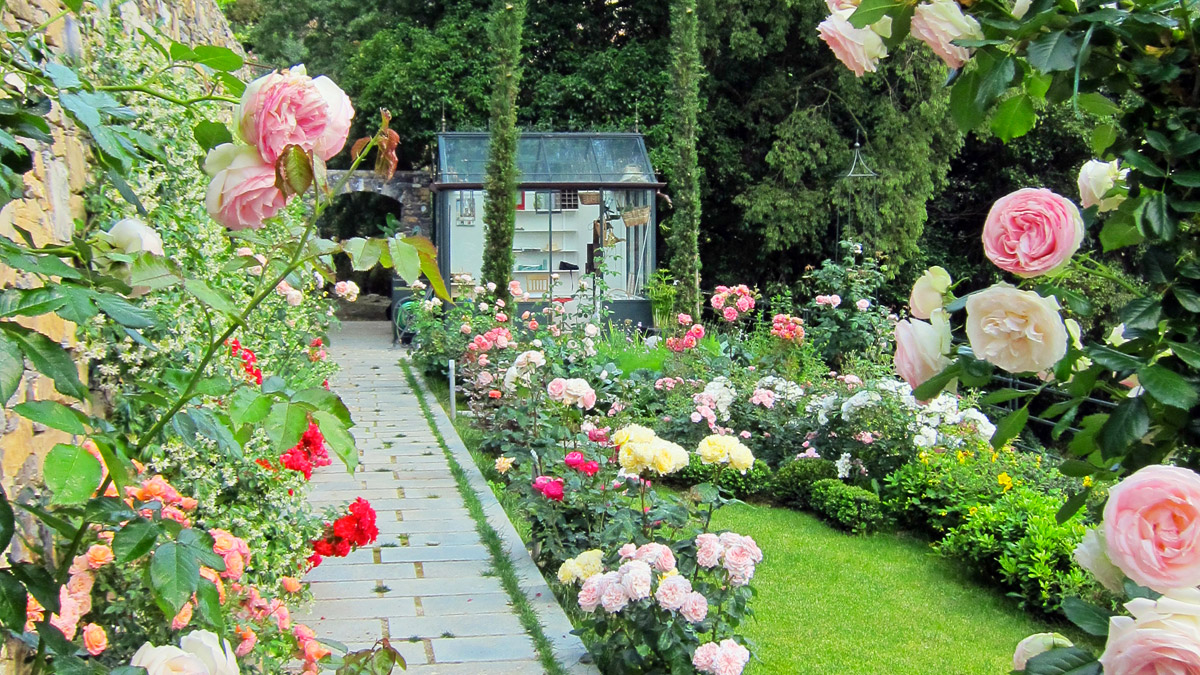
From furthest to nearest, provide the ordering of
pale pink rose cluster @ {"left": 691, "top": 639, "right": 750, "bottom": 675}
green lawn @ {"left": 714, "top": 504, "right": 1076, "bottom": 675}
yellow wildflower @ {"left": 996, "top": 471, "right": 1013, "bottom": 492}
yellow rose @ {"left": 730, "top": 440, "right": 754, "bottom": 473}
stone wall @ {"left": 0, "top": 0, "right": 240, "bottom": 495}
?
yellow wildflower @ {"left": 996, "top": 471, "right": 1013, "bottom": 492} < green lawn @ {"left": 714, "top": 504, "right": 1076, "bottom": 675} < yellow rose @ {"left": 730, "top": 440, "right": 754, "bottom": 473} < pale pink rose cluster @ {"left": 691, "top": 639, "right": 750, "bottom": 675} < stone wall @ {"left": 0, "top": 0, "right": 240, "bottom": 495}

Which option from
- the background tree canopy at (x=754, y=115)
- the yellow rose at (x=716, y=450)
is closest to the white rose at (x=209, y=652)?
the yellow rose at (x=716, y=450)

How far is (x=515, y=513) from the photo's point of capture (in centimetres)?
479

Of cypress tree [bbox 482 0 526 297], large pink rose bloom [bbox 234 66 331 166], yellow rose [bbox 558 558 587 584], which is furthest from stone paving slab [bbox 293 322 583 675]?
cypress tree [bbox 482 0 526 297]

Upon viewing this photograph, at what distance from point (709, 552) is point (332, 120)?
6.71ft

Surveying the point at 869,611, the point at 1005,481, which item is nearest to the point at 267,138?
the point at 869,611

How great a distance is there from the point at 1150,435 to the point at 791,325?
6214mm

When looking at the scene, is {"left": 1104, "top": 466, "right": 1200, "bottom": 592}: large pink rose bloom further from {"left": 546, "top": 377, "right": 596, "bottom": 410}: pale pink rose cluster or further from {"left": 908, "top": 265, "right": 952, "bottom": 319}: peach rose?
{"left": 546, "top": 377, "right": 596, "bottom": 410}: pale pink rose cluster

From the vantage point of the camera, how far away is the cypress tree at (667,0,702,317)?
13219 mm

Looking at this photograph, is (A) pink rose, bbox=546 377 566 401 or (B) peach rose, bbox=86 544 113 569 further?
(A) pink rose, bbox=546 377 566 401

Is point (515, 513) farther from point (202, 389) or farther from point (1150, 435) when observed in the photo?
point (1150, 435)

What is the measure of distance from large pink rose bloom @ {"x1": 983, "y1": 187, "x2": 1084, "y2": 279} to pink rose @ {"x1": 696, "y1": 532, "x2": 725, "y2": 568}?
197 cm

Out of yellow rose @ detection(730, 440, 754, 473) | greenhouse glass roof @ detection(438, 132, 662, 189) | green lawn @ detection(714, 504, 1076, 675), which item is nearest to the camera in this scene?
yellow rose @ detection(730, 440, 754, 473)

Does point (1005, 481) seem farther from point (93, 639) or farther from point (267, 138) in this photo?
point (267, 138)

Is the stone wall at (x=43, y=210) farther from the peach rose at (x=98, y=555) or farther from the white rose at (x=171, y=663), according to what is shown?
the white rose at (x=171, y=663)
